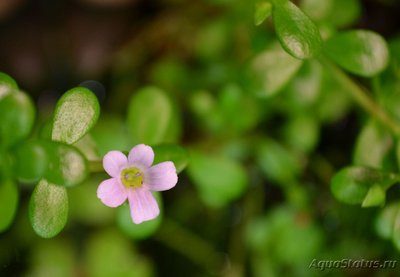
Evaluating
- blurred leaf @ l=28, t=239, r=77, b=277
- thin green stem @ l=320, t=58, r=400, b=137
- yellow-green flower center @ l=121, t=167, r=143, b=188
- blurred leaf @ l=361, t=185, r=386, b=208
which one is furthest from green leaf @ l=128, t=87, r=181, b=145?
blurred leaf @ l=28, t=239, r=77, b=277

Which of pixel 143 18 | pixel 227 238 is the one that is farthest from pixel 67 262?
pixel 143 18

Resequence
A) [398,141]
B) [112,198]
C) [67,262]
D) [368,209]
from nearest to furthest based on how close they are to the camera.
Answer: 1. [112,198]
2. [398,141]
3. [368,209]
4. [67,262]

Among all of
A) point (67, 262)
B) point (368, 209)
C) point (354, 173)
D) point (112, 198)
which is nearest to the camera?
point (112, 198)

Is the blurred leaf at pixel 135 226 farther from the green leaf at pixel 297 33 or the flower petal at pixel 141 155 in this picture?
the green leaf at pixel 297 33

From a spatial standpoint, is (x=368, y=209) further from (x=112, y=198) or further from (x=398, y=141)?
(x=112, y=198)

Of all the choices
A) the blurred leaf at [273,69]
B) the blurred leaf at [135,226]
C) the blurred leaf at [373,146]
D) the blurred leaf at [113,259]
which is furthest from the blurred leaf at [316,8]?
the blurred leaf at [113,259]

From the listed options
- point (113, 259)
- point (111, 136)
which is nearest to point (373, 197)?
point (111, 136)

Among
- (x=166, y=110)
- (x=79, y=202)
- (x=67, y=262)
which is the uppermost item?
(x=166, y=110)
